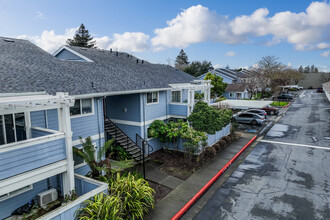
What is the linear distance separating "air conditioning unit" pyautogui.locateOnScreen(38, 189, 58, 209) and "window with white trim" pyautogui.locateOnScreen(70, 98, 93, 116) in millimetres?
3924

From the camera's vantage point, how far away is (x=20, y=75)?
9969 millimetres

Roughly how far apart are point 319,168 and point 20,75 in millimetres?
18276

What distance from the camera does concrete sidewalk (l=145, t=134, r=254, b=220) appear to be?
Answer: 9633 mm

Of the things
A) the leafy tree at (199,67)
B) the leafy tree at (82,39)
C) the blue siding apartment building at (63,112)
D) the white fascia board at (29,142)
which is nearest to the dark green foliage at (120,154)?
the blue siding apartment building at (63,112)

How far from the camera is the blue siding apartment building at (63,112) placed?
7.23m

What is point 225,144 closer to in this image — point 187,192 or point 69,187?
point 187,192

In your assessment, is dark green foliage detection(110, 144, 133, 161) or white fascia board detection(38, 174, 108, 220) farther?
dark green foliage detection(110, 144, 133, 161)

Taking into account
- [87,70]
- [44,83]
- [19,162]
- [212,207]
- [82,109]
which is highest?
[87,70]

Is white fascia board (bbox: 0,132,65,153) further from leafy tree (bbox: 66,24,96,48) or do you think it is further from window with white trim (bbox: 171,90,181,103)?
leafy tree (bbox: 66,24,96,48)

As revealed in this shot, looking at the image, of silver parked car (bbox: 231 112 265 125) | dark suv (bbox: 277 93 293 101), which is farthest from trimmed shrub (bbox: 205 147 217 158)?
dark suv (bbox: 277 93 293 101)

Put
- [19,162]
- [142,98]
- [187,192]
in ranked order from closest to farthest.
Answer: [19,162]
[187,192]
[142,98]

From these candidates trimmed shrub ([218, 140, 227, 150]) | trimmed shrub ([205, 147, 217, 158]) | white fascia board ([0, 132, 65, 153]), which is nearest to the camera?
white fascia board ([0, 132, 65, 153])

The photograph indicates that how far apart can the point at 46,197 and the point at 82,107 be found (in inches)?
185

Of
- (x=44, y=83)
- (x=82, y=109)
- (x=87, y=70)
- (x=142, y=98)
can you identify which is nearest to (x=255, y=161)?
(x=142, y=98)
